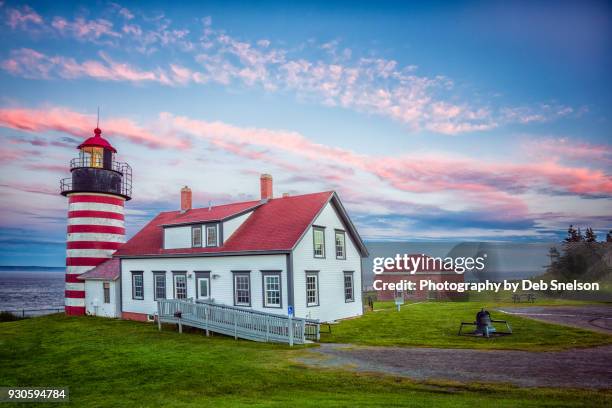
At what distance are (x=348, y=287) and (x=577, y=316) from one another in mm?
12766

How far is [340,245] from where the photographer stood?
2894 cm

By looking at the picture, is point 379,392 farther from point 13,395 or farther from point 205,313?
point 205,313

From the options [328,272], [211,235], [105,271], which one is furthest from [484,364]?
[105,271]

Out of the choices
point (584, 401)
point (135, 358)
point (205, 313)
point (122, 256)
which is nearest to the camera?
point (584, 401)

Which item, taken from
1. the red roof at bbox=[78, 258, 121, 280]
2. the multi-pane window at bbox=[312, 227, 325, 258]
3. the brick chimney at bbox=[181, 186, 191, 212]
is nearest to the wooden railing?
the multi-pane window at bbox=[312, 227, 325, 258]

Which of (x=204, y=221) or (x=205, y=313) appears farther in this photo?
(x=204, y=221)

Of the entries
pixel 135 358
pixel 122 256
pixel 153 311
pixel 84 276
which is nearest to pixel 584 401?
pixel 135 358

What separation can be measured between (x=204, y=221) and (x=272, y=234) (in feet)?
15.1

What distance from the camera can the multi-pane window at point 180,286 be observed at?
28219 millimetres

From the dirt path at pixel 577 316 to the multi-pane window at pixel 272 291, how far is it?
13.8 meters

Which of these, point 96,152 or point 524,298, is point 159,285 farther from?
point 524,298

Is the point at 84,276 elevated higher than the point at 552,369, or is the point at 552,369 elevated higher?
the point at 84,276

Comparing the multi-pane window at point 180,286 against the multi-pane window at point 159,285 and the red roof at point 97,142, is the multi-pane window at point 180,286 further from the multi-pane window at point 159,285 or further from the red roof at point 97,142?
the red roof at point 97,142

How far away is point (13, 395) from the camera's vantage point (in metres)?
12.8
